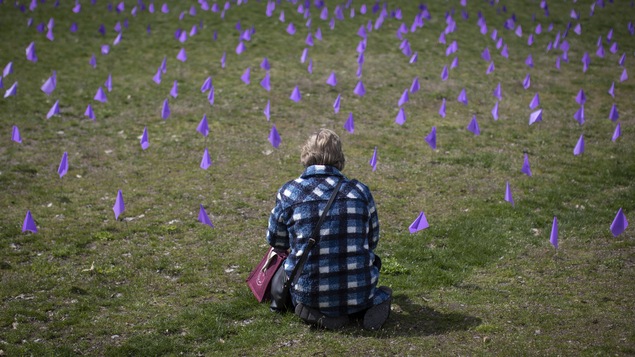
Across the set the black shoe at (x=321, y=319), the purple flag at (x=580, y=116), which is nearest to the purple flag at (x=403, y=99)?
the purple flag at (x=580, y=116)

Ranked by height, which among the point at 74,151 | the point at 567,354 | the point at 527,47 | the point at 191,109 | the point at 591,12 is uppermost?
the point at 591,12

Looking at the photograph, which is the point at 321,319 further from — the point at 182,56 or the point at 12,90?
the point at 182,56

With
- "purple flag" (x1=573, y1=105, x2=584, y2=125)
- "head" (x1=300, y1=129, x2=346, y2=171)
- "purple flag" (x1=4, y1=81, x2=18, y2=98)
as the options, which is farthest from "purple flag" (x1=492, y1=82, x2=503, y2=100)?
"purple flag" (x1=4, y1=81, x2=18, y2=98)

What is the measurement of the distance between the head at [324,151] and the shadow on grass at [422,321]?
1504 millimetres

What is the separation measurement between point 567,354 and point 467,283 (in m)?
1.75

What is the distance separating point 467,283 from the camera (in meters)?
7.15

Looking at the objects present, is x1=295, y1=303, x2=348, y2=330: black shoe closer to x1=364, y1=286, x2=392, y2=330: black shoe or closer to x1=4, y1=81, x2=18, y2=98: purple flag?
x1=364, y1=286, x2=392, y2=330: black shoe

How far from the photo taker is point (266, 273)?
6.48 m

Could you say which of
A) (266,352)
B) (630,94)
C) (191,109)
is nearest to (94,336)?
(266,352)

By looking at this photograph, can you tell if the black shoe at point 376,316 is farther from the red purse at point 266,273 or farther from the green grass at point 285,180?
the red purse at point 266,273

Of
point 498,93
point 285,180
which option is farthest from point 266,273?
point 498,93

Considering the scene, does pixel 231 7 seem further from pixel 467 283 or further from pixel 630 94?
pixel 467 283

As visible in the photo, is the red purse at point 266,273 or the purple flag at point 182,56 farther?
the purple flag at point 182,56

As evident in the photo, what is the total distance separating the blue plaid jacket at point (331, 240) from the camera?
5.80 metres
